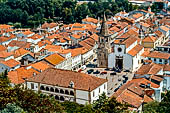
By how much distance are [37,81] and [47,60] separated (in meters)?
13.0

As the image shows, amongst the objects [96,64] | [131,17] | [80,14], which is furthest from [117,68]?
[80,14]

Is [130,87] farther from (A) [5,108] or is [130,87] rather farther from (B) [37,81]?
(A) [5,108]

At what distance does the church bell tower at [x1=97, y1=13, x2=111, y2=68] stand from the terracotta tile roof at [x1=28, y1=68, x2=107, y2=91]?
1872 centimetres

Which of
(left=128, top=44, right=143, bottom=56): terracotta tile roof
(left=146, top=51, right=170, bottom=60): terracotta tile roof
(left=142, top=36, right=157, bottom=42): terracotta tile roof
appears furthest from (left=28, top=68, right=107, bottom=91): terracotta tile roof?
(left=142, top=36, right=157, bottom=42): terracotta tile roof

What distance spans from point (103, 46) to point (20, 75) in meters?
19.3

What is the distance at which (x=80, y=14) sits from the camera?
111562mm

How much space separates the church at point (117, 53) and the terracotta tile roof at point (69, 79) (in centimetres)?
1862

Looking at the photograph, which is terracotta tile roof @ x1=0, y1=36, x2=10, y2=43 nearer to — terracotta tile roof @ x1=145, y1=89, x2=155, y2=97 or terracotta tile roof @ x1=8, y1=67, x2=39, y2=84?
terracotta tile roof @ x1=8, y1=67, x2=39, y2=84

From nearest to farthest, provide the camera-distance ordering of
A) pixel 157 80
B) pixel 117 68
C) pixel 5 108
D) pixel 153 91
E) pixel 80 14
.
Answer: pixel 5 108 → pixel 153 91 → pixel 157 80 → pixel 117 68 → pixel 80 14

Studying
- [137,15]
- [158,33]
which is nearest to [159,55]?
[158,33]

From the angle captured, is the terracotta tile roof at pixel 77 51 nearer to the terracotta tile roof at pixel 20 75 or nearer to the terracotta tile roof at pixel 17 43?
the terracotta tile roof at pixel 20 75

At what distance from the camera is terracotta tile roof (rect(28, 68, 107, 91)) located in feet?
139

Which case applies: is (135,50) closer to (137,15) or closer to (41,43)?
(41,43)

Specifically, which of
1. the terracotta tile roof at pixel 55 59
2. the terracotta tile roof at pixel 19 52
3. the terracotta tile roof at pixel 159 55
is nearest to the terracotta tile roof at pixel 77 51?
the terracotta tile roof at pixel 55 59
